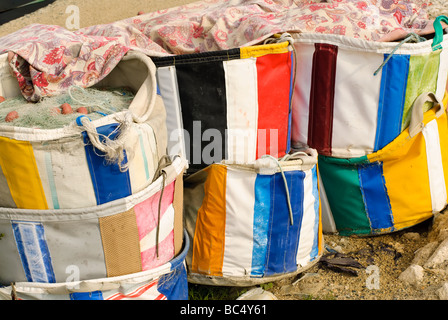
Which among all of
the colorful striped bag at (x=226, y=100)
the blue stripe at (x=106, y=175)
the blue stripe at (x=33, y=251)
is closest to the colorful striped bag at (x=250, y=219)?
the colorful striped bag at (x=226, y=100)

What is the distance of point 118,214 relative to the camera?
1664 millimetres

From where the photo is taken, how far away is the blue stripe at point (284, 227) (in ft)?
6.64

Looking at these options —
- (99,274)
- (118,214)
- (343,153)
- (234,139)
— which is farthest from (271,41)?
(99,274)

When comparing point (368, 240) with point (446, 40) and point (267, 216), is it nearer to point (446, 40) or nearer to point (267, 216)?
point (267, 216)

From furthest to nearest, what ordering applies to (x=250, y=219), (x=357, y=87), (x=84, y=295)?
(x=357, y=87) → (x=250, y=219) → (x=84, y=295)

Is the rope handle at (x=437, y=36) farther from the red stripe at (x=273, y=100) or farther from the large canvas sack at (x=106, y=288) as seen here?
the large canvas sack at (x=106, y=288)

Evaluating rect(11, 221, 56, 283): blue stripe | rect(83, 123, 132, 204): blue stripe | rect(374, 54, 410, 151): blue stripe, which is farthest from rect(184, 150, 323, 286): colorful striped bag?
rect(11, 221, 56, 283): blue stripe

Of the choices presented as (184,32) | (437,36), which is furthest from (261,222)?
(437,36)

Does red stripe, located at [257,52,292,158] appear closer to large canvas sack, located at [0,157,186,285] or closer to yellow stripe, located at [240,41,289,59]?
yellow stripe, located at [240,41,289,59]

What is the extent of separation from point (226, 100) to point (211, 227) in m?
0.51

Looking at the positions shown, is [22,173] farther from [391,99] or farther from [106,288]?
[391,99]

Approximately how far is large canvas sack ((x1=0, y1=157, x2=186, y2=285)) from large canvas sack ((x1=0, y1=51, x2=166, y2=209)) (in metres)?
0.03

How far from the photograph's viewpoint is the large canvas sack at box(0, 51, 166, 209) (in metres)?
1.55

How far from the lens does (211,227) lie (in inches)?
80.8
